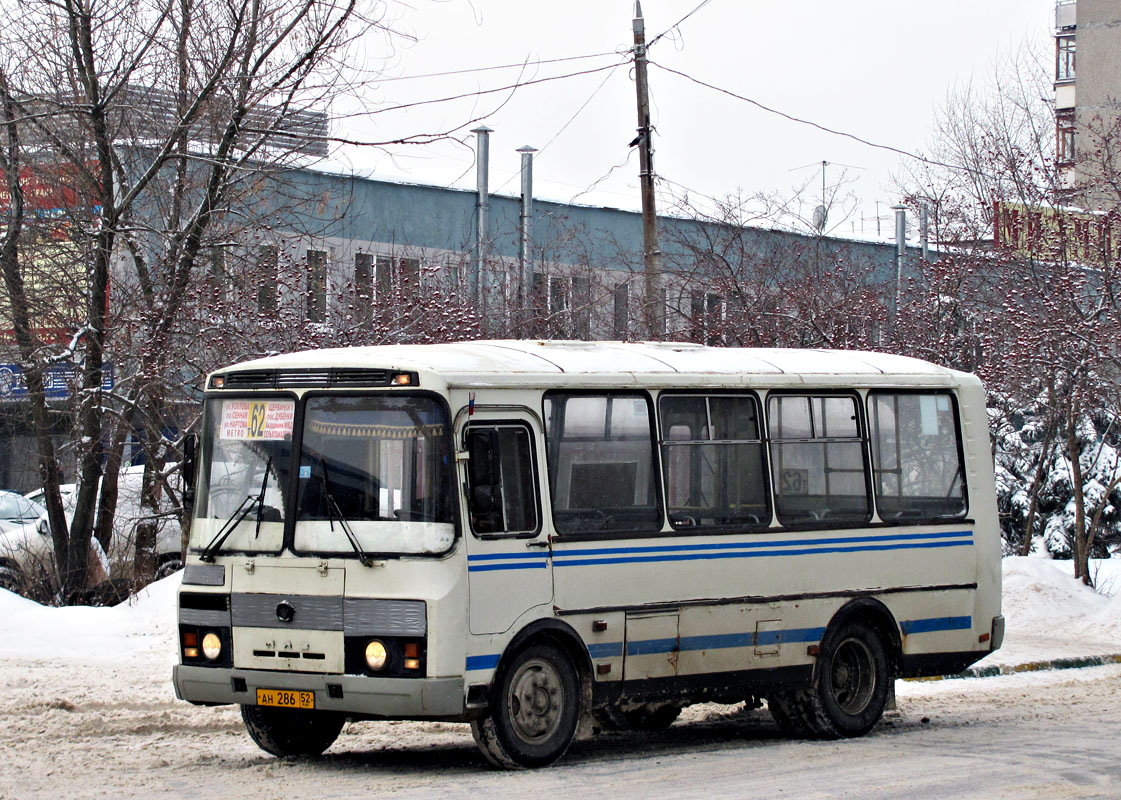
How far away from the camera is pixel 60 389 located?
57.6ft

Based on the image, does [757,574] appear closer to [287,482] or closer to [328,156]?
[287,482]

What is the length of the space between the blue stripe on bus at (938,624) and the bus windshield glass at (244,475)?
5185 millimetres

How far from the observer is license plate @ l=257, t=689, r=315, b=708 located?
9156mm

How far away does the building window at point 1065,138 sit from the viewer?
81.5ft

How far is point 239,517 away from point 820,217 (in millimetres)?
19391

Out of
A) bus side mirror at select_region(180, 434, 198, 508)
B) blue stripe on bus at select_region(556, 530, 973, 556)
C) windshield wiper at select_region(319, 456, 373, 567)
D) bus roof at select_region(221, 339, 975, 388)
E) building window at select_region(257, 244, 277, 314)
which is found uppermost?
building window at select_region(257, 244, 277, 314)

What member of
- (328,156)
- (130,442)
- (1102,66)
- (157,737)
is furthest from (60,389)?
(1102,66)

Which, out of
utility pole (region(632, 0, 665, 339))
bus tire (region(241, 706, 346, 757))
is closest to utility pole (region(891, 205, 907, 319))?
utility pole (region(632, 0, 665, 339))

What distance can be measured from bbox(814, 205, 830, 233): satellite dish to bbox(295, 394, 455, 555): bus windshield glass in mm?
18527

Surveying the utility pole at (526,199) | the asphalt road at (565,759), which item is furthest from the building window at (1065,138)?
the asphalt road at (565,759)

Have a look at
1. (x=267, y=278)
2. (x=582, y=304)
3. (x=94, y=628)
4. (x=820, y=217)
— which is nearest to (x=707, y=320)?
(x=582, y=304)

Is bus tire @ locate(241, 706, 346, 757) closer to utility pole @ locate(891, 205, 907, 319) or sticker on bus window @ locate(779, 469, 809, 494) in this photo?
sticker on bus window @ locate(779, 469, 809, 494)

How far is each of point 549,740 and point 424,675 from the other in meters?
1.12

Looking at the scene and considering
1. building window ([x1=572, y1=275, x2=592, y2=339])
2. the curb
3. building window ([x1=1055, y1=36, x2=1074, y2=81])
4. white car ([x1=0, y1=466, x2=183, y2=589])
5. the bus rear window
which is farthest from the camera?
building window ([x1=1055, y1=36, x2=1074, y2=81])
